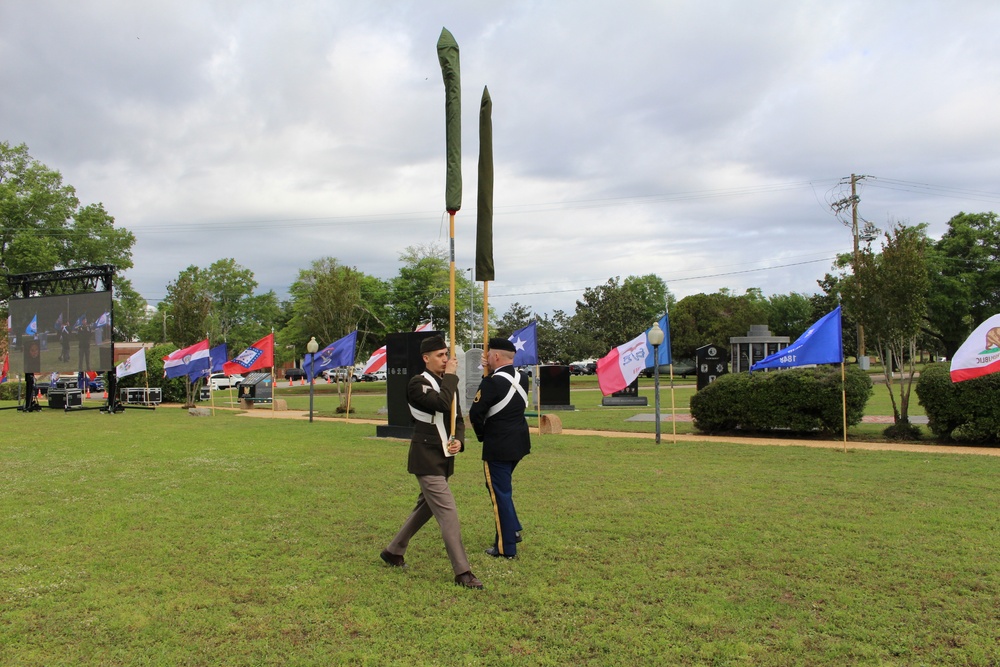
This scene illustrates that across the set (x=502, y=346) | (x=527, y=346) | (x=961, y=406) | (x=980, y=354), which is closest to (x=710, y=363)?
(x=527, y=346)

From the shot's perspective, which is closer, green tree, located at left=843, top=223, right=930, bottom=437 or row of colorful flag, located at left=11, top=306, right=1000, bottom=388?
row of colorful flag, located at left=11, top=306, right=1000, bottom=388

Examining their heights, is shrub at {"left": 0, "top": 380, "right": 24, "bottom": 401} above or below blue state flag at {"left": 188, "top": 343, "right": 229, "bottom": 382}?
below

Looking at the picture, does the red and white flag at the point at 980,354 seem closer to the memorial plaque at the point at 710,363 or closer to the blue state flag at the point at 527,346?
the blue state flag at the point at 527,346

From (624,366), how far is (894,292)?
18.0 ft

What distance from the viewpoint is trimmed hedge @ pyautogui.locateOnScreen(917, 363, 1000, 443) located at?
12016 millimetres

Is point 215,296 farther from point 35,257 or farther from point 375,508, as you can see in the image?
point 375,508

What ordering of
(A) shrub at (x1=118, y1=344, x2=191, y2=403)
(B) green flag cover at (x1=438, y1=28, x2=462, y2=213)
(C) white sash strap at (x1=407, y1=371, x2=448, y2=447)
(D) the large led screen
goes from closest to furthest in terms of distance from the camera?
1. (C) white sash strap at (x1=407, y1=371, x2=448, y2=447)
2. (B) green flag cover at (x1=438, y1=28, x2=462, y2=213)
3. (D) the large led screen
4. (A) shrub at (x1=118, y1=344, x2=191, y2=403)

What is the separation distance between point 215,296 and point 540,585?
76.8 meters

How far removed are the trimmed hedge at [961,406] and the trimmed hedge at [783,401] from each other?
1180 millimetres

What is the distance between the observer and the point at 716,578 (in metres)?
4.97

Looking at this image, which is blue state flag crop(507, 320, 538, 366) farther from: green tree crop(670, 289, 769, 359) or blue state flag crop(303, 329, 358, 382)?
green tree crop(670, 289, 769, 359)

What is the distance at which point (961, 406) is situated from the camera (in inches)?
483

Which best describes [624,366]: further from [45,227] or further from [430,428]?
[45,227]

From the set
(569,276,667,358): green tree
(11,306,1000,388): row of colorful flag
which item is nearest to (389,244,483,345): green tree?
(569,276,667,358): green tree
